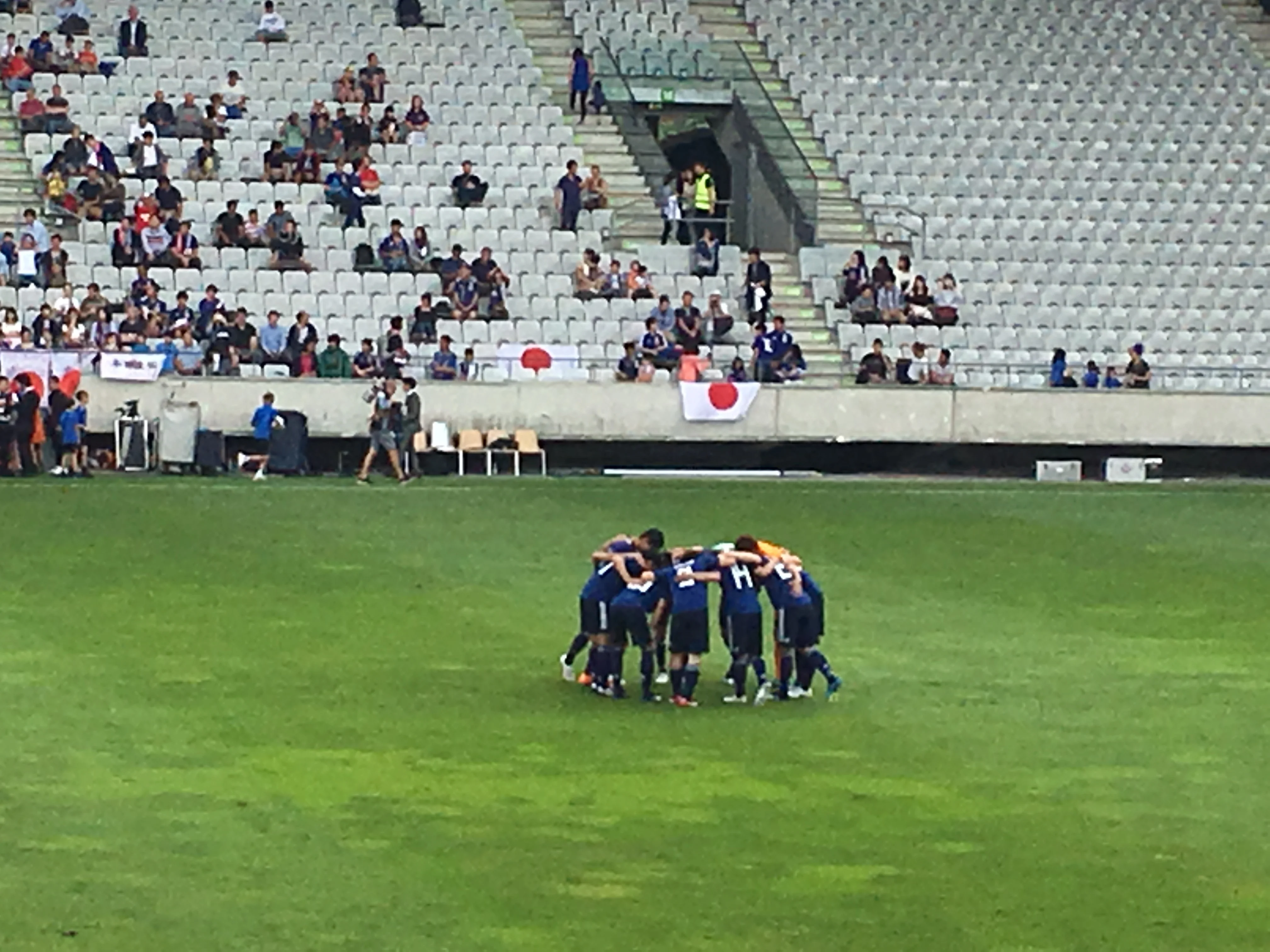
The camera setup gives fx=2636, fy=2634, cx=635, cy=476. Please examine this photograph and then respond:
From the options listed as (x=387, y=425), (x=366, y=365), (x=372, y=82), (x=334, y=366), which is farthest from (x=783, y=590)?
(x=372, y=82)

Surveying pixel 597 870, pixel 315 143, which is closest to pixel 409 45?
pixel 315 143

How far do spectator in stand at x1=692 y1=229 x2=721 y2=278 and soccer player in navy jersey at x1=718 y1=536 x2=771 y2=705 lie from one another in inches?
1041

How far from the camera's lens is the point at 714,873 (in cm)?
1285

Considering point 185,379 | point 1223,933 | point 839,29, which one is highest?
point 839,29

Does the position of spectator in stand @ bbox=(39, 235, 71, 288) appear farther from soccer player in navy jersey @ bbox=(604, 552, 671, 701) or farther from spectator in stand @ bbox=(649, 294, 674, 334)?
soccer player in navy jersey @ bbox=(604, 552, 671, 701)

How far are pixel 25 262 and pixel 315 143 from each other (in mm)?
6396

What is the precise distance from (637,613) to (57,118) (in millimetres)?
29226

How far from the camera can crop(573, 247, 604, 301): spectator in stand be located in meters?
43.1

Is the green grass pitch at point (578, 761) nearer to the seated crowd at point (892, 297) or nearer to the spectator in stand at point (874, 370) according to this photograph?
the spectator in stand at point (874, 370)

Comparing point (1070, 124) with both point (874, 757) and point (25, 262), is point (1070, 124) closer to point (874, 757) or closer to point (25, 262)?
point (25, 262)

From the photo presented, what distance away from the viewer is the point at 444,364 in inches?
1577

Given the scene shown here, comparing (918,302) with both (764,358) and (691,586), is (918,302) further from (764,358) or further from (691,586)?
(691,586)

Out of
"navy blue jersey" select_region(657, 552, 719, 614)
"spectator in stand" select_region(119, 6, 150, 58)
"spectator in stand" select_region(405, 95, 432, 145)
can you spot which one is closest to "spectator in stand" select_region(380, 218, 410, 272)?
"spectator in stand" select_region(405, 95, 432, 145)

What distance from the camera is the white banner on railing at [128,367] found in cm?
3866
